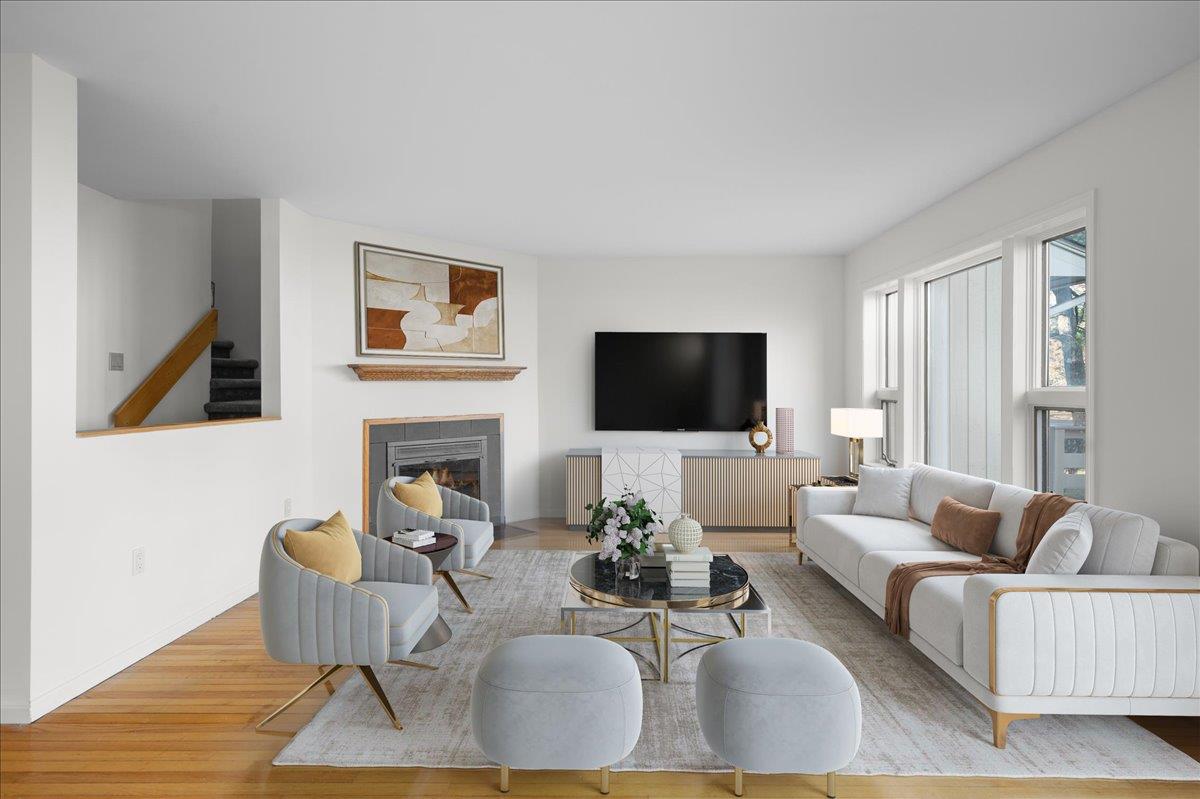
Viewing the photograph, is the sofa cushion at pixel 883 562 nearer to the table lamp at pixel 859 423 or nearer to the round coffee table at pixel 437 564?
the table lamp at pixel 859 423

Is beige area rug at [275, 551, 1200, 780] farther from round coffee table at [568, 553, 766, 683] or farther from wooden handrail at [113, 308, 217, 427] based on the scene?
wooden handrail at [113, 308, 217, 427]

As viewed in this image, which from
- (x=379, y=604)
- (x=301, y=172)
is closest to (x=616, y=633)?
(x=379, y=604)

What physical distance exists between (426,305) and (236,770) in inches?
167

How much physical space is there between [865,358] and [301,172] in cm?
494

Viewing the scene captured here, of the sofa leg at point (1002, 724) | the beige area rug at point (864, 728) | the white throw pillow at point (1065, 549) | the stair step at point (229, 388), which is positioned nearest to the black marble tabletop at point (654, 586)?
the beige area rug at point (864, 728)

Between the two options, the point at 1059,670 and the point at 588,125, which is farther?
the point at 588,125

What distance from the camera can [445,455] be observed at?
6.18 metres

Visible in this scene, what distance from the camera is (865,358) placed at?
6.37 meters

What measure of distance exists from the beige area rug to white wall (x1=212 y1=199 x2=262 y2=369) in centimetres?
433

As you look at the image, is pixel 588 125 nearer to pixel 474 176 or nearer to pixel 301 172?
pixel 474 176

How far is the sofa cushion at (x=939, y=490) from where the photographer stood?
4.02 metres

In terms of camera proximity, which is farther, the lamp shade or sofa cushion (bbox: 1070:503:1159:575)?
the lamp shade

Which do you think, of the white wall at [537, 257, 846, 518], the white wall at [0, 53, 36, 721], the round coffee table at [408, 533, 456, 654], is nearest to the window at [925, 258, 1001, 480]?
the white wall at [537, 257, 846, 518]

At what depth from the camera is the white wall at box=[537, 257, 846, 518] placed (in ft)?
22.6
